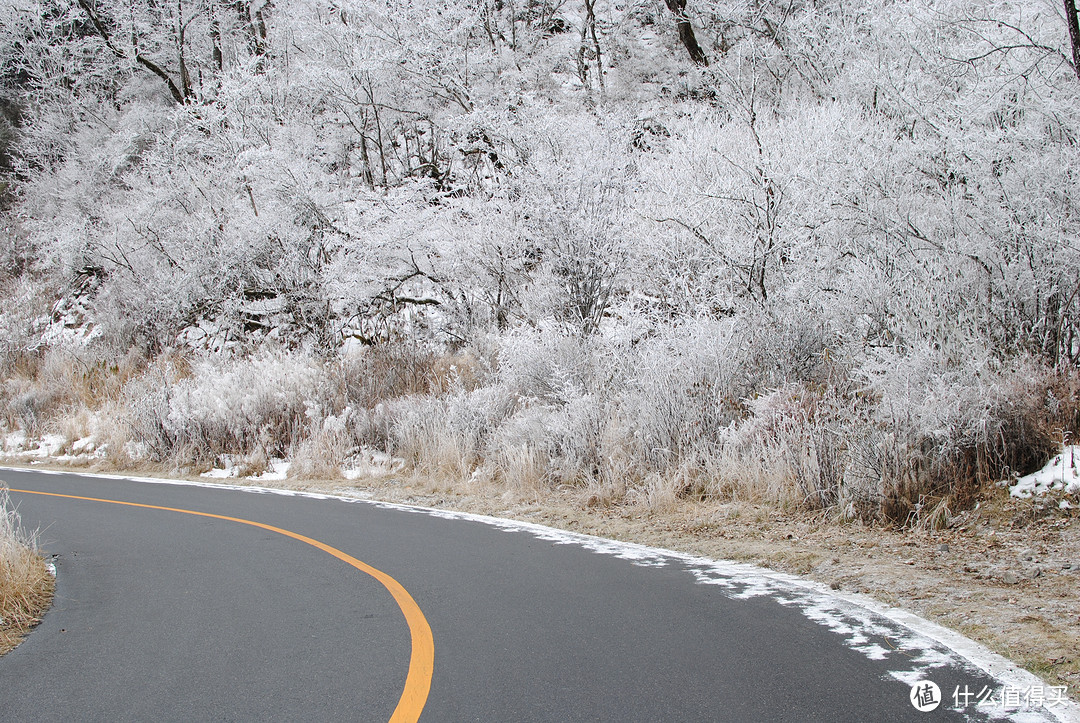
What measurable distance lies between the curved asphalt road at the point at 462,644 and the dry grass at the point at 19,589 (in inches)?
5.7

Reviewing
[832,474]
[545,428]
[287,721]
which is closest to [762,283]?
[545,428]

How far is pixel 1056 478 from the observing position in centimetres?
703

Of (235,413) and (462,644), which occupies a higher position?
(235,413)

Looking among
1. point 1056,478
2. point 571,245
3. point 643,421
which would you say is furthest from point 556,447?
point 1056,478

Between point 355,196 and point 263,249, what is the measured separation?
13.5ft

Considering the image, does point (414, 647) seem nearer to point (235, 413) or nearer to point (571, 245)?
point (571, 245)

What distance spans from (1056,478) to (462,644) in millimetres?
5993

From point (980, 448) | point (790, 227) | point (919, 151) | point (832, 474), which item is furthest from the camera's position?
point (790, 227)

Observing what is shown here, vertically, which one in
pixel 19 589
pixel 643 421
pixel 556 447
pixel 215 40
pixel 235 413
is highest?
pixel 215 40

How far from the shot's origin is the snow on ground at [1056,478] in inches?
273

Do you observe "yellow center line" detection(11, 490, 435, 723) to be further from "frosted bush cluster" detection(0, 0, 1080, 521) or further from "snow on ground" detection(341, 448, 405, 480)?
"snow on ground" detection(341, 448, 405, 480)

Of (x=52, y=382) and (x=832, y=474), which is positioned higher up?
(x=52, y=382)

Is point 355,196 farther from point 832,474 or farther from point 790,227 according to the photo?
point 832,474

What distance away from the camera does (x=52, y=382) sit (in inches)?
984
